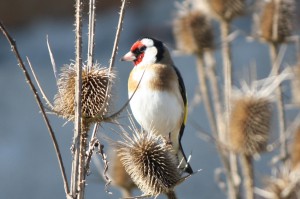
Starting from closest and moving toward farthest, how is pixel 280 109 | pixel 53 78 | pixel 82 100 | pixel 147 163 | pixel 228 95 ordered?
1. pixel 82 100
2. pixel 147 163
3. pixel 228 95
4. pixel 280 109
5. pixel 53 78

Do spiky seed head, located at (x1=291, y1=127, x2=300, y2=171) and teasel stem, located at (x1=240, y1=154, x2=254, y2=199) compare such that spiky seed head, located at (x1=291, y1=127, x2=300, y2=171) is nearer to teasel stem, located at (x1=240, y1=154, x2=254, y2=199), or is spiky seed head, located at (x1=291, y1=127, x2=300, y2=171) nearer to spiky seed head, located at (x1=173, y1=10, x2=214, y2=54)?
teasel stem, located at (x1=240, y1=154, x2=254, y2=199)

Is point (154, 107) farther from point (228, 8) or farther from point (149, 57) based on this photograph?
point (228, 8)

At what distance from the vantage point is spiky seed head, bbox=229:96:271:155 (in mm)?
3607

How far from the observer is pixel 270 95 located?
386 centimetres

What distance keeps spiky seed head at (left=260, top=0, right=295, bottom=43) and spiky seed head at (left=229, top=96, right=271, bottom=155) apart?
0.41 meters

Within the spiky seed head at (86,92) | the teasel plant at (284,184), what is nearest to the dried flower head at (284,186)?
the teasel plant at (284,184)

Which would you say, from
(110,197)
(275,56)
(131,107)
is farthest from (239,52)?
(131,107)

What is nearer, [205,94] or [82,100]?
[82,100]

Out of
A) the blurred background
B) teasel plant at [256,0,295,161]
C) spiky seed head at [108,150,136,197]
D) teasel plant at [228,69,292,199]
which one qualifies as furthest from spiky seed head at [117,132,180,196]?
A: the blurred background

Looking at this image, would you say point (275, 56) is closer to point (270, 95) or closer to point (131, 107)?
point (270, 95)

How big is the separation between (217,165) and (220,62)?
99 cm

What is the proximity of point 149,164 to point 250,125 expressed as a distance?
1366mm

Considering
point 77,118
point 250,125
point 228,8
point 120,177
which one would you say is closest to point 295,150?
point 250,125

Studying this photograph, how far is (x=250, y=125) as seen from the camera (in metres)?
3.68
